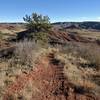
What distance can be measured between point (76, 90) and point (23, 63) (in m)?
5.07

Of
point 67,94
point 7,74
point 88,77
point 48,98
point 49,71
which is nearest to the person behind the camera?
point 48,98

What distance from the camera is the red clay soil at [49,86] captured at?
10312 mm

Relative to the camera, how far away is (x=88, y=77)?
45.8 ft

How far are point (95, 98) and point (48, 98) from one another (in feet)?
6.30

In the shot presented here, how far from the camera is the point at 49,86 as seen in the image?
38.8 ft

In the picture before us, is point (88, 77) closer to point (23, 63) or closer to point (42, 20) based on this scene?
point (23, 63)

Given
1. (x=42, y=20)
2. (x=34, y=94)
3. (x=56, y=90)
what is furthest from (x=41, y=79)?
(x=42, y=20)

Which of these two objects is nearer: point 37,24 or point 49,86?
point 49,86

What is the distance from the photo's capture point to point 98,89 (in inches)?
440

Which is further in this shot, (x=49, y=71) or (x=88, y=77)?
(x=49, y=71)

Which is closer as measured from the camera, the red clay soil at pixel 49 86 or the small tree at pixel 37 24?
the red clay soil at pixel 49 86

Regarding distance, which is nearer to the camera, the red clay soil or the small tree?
the red clay soil

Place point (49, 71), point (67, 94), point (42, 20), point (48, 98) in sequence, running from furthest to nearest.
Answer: point (42, 20)
point (49, 71)
point (67, 94)
point (48, 98)

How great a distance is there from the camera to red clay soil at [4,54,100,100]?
10.3 metres
